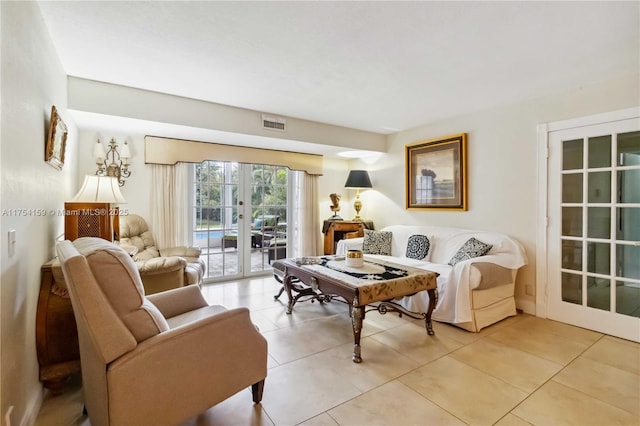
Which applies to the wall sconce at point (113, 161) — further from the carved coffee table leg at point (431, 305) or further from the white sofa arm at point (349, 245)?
the carved coffee table leg at point (431, 305)

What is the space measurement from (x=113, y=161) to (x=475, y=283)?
168 inches

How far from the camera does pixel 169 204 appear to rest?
398 centimetres

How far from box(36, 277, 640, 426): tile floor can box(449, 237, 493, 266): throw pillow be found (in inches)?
28.6

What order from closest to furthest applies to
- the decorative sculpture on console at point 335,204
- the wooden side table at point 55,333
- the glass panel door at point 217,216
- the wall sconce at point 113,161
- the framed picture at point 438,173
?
the wooden side table at point 55,333
the wall sconce at point 113,161
the framed picture at point 438,173
the glass panel door at point 217,216
the decorative sculpture on console at point 335,204

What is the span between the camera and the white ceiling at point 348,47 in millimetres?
1821

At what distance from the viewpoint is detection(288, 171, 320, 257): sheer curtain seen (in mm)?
5105

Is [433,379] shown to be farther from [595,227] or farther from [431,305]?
[595,227]

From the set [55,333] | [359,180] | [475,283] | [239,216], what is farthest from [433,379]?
[239,216]

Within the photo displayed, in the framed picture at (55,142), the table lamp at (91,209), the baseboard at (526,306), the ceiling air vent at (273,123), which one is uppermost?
the ceiling air vent at (273,123)

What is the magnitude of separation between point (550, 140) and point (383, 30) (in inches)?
90.9

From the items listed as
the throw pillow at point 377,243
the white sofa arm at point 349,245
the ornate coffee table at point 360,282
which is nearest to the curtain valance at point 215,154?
the white sofa arm at point 349,245

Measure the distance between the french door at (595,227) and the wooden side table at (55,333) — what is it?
4.15 m

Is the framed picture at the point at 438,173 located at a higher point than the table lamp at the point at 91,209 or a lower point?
higher

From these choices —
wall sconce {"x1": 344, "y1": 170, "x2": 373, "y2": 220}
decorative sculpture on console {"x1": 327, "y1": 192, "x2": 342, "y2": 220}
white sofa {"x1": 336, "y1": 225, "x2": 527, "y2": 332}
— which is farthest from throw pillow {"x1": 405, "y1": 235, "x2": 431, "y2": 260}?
decorative sculpture on console {"x1": 327, "y1": 192, "x2": 342, "y2": 220}
